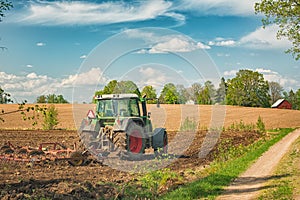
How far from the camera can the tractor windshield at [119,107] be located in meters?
13.5

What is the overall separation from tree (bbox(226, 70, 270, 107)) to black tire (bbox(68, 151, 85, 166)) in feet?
220

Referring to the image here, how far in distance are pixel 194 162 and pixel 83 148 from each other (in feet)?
13.7

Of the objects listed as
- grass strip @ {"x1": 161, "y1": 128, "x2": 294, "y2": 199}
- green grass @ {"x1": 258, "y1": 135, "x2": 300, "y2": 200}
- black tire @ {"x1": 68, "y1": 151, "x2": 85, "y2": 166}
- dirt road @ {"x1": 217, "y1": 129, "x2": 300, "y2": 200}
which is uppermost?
black tire @ {"x1": 68, "y1": 151, "x2": 85, "y2": 166}

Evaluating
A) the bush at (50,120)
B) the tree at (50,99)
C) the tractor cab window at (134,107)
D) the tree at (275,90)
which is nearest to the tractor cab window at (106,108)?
the tractor cab window at (134,107)

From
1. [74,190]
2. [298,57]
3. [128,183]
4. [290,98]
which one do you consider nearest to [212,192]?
[128,183]

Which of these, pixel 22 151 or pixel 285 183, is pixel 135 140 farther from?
pixel 285 183

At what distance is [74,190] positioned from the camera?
8.12 metres

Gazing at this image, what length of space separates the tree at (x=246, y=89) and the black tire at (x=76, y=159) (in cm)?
6694

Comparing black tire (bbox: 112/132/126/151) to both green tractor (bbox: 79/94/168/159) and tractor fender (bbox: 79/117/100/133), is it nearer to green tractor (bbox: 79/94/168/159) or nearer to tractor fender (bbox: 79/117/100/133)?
green tractor (bbox: 79/94/168/159)

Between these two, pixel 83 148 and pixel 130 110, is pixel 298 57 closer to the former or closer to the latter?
pixel 130 110

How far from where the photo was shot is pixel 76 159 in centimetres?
1193

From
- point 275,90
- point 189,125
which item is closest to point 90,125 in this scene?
point 189,125

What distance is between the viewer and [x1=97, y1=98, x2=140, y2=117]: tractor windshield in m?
13.5

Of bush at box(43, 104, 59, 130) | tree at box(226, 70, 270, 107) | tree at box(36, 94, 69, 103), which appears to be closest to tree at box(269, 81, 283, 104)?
tree at box(226, 70, 270, 107)
